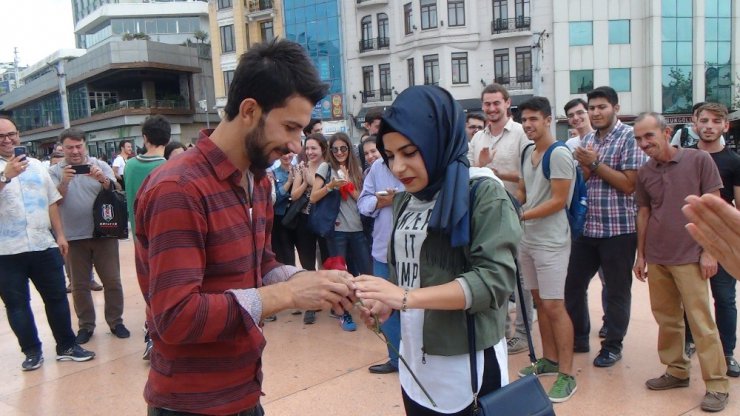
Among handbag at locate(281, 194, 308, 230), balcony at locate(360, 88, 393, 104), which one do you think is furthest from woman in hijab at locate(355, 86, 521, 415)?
balcony at locate(360, 88, 393, 104)

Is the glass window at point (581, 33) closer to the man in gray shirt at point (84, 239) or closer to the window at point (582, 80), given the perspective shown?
the window at point (582, 80)

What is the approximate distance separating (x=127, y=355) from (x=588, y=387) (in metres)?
3.88

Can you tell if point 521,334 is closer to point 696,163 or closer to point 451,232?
point 696,163

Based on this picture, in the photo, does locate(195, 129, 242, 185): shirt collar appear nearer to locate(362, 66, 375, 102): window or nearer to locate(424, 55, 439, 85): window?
locate(424, 55, 439, 85): window

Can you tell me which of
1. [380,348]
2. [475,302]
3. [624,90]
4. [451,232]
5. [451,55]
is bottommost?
[380,348]

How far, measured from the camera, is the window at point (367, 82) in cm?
3107

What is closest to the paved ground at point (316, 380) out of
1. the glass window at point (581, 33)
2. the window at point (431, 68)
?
the window at point (431, 68)

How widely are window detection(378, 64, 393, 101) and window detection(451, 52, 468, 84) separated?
392 centimetres

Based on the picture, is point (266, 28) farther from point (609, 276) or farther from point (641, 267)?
point (641, 267)

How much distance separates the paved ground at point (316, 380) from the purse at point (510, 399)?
171 centimetres

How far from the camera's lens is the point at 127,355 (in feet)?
15.7

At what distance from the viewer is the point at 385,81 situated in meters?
30.8

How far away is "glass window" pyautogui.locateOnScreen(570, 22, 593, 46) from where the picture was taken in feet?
89.8

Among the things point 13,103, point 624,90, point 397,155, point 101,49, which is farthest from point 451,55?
point 13,103
